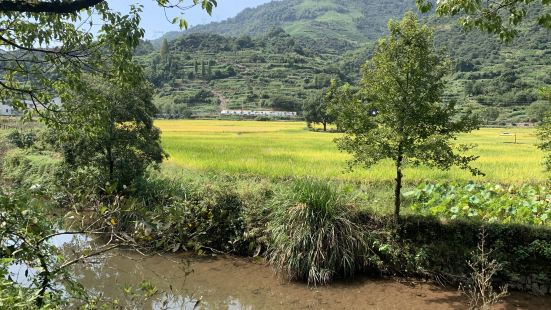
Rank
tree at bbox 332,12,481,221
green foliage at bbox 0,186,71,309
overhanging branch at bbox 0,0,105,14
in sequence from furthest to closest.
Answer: tree at bbox 332,12,481,221, overhanging branch at bbox 0,0,105,14, green foliage at bbox 0,186,71,309

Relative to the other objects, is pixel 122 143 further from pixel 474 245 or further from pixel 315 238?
pixel 474 245

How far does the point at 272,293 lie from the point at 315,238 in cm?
150

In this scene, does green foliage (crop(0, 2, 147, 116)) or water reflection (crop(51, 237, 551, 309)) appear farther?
water reflection (crop(51, 237, 551, 309))

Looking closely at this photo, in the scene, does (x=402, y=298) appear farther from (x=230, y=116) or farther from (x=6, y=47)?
(x=230, y=116)

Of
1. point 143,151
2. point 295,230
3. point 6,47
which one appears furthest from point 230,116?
point 6,47

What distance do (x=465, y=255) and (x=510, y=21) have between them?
566cm

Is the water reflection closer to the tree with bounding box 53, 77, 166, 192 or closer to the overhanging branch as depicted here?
the tree with bounding box 53, 77, 166, 192

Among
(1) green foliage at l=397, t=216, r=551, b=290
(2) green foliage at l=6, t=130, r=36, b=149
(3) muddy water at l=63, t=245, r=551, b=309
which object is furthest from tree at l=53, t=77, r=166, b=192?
(2) green foliage at l=6, t=130, r=36, b=149

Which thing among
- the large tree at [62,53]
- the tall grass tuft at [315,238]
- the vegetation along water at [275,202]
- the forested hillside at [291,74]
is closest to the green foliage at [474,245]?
the vegetation along water at [275,202]

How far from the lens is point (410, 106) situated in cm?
962

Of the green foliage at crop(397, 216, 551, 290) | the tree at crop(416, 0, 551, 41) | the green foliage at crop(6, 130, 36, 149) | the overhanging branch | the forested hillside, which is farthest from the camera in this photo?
the forested hillside

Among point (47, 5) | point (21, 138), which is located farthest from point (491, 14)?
point (21, 138)

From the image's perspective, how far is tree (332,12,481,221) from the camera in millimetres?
9500

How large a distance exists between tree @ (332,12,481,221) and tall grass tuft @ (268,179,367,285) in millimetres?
1270
